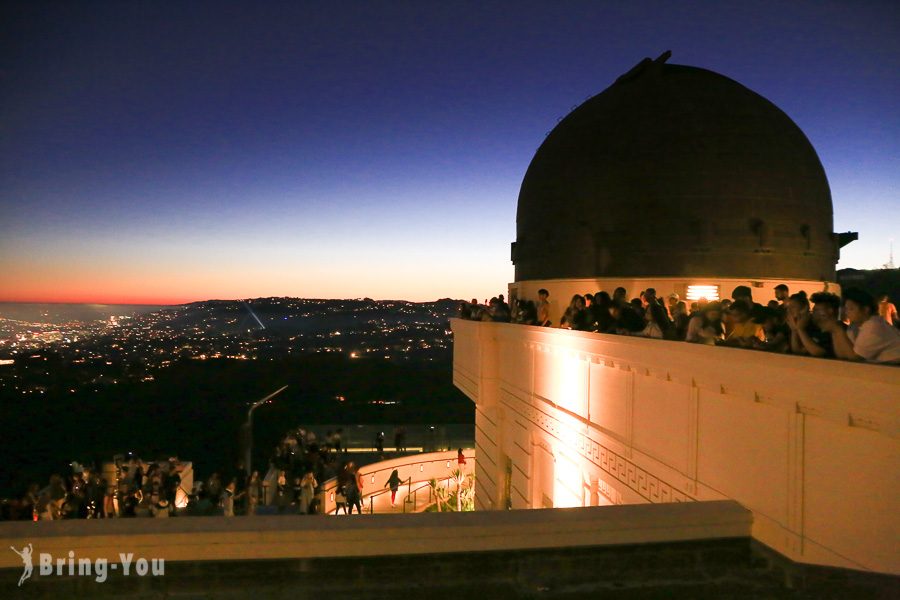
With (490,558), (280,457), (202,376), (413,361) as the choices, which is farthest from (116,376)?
(490,558)

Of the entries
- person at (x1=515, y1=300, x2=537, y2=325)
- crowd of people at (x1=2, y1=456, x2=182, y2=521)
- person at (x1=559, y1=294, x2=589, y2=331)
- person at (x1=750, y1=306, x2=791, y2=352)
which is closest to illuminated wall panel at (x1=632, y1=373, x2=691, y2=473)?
person at (x1=750, y1=306, x2=791, y2=352)

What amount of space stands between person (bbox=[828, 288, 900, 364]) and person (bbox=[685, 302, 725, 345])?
1842mm

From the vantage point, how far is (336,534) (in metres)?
4.25

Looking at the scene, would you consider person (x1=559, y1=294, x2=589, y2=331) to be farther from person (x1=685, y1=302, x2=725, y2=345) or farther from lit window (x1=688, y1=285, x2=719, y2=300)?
lit window (x1=688, y1=285, x2=719, y2=300)

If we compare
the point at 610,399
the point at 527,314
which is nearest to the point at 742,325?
the point at 610,399

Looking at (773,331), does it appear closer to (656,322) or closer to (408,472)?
(656,322)

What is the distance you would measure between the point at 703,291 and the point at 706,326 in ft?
22.7

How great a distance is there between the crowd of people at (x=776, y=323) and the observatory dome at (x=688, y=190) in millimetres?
3582

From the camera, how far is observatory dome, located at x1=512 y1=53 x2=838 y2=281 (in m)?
13.1

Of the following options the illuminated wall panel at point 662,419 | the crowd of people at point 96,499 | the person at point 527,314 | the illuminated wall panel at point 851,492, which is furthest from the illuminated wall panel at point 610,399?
the crowd of people at point 96,499

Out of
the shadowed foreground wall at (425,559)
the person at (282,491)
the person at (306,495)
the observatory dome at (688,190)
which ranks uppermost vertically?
the observatory dome at (688,190)

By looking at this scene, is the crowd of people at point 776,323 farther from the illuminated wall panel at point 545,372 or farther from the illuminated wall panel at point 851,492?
the illuminated wall panel at point 545,372

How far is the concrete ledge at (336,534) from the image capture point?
4098 millimetres

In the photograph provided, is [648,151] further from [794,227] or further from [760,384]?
[760,384]
